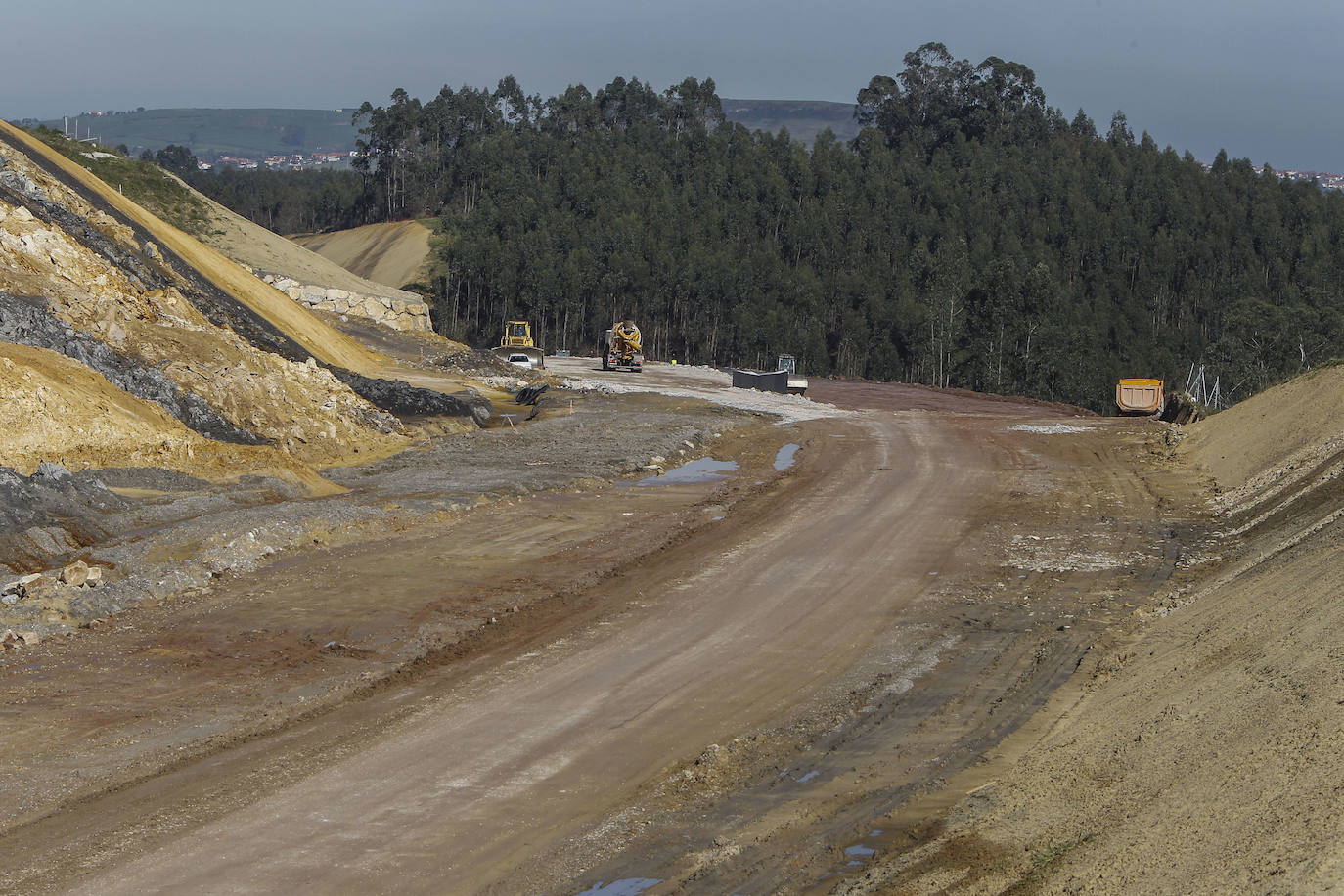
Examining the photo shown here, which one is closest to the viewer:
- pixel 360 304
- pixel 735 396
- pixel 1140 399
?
pixel 1140 399

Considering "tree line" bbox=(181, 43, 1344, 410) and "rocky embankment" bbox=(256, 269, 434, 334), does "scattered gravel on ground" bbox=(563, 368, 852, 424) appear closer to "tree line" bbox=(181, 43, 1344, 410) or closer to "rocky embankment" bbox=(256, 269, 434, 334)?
"rocky embankment" bbox=(256, 269, 434, 334)

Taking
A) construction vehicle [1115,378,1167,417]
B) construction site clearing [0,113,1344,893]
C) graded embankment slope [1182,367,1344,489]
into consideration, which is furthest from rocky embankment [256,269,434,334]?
graded embankment slope [1182,367,1344,489]

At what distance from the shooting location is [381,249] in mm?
136750

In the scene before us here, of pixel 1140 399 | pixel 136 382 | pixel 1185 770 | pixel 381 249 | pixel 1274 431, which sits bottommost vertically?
pixel 1140 399

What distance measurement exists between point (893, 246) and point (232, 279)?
3630 inches

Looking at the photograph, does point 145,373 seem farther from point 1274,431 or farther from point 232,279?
point 1274,431

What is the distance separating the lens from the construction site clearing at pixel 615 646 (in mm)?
9219

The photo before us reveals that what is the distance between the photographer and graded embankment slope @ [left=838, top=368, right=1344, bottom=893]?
7801 mm

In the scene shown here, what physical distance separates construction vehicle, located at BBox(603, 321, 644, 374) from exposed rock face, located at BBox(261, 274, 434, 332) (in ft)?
57.5

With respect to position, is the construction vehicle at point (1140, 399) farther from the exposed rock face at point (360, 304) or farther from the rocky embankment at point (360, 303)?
the rocky embankment at point (360, 303)

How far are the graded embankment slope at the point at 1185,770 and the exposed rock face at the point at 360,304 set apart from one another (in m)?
63.4

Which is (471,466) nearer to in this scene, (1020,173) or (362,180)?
(1020,173)

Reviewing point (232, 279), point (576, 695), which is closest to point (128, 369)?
point (576, 695)

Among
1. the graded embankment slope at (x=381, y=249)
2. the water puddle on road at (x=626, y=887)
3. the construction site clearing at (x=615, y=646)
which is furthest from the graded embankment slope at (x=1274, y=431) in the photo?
the graded embankment slope at (x=381, y=249)
